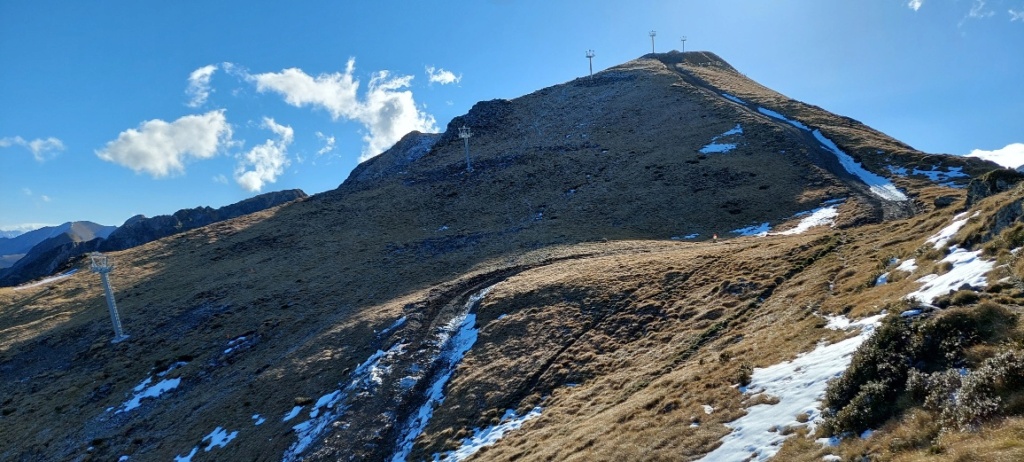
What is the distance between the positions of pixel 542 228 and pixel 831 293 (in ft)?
119

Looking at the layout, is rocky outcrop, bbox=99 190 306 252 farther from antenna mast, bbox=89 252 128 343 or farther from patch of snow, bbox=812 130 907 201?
patch of snow, bbox=812 130 907 201

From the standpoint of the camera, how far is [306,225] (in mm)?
67125

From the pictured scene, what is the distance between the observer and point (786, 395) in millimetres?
12695

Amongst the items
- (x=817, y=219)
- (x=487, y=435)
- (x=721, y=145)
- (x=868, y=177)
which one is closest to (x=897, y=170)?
(x=868, y=177)

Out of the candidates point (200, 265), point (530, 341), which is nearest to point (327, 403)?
point (530, 341)

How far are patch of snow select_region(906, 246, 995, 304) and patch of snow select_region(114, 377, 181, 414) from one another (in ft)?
132

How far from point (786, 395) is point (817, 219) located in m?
35.0

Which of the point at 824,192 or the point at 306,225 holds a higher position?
the point at 306,225

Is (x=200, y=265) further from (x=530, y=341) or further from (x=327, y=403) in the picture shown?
(x=530, y=341)

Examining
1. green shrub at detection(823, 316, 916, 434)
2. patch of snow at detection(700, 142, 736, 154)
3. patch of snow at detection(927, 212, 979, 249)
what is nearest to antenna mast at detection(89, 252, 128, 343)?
green shrub at detection(823, 316, 916, 434)

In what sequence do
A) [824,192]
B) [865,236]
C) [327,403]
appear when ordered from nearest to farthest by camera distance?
1. [865,236]
2. [327,403]
3. [824,192]

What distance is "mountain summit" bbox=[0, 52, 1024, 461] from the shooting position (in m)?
13.6

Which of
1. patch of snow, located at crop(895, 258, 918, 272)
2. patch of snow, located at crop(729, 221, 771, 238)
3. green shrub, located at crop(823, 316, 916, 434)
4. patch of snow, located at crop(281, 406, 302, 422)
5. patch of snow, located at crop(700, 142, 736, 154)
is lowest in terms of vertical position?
patch of snow, located at crop(281, 406, 302, 422)

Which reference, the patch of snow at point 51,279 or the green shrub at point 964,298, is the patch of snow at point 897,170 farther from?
the patch of snow at point 51,279
